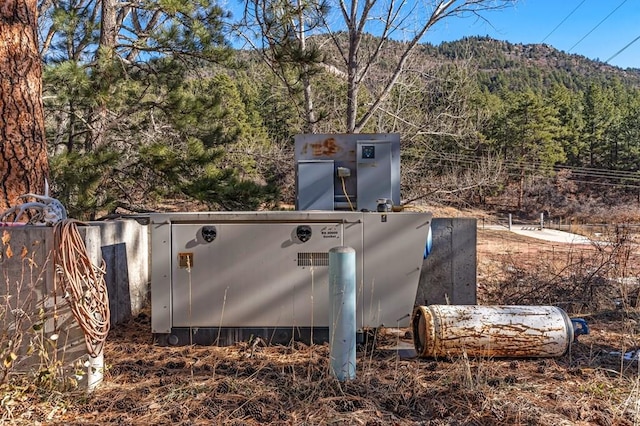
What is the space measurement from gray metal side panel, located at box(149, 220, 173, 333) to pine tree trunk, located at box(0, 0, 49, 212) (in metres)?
1.52

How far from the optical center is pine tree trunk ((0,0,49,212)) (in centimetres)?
409

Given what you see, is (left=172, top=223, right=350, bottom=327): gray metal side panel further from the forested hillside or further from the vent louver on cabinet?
the forested hillside

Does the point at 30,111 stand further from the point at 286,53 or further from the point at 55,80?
the point at 286,53

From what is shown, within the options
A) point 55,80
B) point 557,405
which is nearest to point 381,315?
point 557,405

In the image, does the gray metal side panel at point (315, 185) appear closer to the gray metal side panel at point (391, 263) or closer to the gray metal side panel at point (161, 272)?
the gray metal side panel at point (391, 263)

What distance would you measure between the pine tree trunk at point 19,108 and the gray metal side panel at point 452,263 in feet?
11.5

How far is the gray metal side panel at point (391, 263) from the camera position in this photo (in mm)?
3506

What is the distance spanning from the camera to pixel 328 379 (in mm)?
2781

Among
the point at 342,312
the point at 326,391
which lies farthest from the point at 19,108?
the point at 326,391

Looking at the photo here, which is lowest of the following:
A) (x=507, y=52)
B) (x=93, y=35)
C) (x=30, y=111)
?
(x=30, y=111)

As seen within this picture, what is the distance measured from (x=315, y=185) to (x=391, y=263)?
4.67ft

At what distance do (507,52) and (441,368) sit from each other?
406 feet

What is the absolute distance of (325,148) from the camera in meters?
4.86

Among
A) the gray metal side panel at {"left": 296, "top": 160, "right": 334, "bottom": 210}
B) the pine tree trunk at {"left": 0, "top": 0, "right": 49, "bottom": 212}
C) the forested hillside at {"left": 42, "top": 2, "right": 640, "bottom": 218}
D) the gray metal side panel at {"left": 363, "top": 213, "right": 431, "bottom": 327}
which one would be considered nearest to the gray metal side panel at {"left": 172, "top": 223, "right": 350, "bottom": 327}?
the gray metal side panel at {"left": 363, "top": 213, "right": 431, "bottom": 327}
